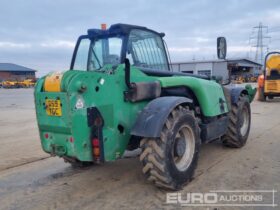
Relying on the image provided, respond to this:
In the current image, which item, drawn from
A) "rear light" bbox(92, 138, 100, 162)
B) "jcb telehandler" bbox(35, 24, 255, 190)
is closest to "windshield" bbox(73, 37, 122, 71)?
"jcb telehandler" bbox(35, 24, 255, 190)

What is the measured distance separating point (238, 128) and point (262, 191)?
226 cm

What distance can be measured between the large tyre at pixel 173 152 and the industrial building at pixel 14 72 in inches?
2753

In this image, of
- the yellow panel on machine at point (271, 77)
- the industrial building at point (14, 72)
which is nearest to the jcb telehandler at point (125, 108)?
the yellow panel on machine at point (271, 77)

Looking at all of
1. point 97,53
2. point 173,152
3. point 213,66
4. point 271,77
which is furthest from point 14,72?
point 173,152

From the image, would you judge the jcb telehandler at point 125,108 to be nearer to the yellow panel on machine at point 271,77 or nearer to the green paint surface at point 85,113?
the green paint surface at point 85,113

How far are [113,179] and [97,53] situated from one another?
1983 mm

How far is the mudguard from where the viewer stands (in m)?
3.73

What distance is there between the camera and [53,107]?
3646 millimetres

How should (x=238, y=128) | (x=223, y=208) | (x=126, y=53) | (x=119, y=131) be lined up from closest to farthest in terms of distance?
(x=223, y=208) → (x=119, y=131) → (x=126, y=53) → (x=238, y=128)

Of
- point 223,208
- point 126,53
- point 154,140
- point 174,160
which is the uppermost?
point 126,53

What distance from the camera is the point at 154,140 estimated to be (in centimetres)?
381

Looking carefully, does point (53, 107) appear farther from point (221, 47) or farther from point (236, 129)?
point (236, 129)

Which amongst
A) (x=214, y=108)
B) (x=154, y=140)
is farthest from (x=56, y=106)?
(x=214, y=108)

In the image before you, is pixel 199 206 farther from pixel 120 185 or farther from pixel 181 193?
pixel 120 185
